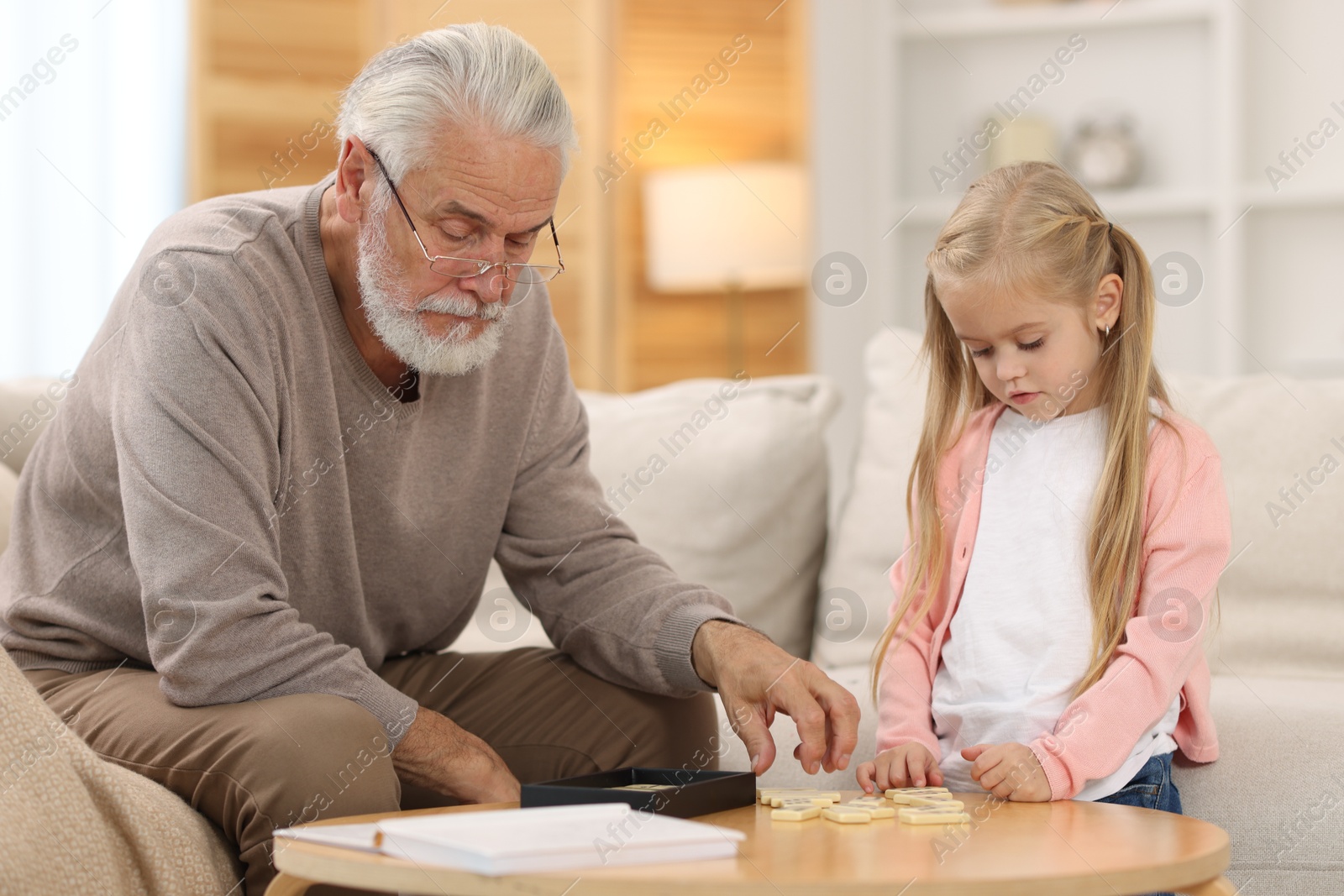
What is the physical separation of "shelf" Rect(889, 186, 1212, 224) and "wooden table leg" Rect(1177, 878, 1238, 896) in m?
2.78

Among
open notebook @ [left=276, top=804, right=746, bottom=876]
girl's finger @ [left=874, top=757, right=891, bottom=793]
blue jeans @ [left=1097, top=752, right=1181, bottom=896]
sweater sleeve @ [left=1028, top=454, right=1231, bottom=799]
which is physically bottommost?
blue jeans @ [left=1097, top=752, right=1181, bottom=896]

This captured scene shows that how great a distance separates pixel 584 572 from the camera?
5.28 ft

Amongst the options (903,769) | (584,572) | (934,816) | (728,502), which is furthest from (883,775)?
(728,502)

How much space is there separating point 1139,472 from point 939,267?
0.29m

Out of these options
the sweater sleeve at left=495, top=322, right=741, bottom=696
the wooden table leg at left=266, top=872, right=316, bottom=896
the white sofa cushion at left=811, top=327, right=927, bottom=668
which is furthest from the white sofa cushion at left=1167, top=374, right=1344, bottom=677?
the wooden table leg at left=266, top=872, right=316, bottom=896

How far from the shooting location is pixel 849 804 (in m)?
1.10

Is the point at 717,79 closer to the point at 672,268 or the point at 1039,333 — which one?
the point at 672,268

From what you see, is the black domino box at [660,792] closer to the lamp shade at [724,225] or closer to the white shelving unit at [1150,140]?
the white shelving unit at [1150,140]

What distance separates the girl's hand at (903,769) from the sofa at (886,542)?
0.23 meters

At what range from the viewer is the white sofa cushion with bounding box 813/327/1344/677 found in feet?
5.87

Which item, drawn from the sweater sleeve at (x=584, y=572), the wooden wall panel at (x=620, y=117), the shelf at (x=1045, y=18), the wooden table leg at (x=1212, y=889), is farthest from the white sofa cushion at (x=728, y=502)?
the shelf at (x=1045, y=18)

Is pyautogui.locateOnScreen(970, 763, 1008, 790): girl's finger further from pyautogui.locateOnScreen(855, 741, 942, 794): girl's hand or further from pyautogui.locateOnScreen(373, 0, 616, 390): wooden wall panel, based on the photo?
pyautogui.locateOnScreen(373, 0, 616, 390): wooden wall panel

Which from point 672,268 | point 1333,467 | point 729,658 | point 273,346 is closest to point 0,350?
point 672,268

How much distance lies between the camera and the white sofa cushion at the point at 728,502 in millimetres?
2012
